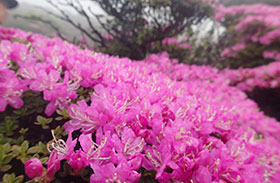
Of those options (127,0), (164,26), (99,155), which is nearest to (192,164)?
(99,155)

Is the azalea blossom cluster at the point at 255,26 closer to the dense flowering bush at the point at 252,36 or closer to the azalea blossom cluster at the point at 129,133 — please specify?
the dense flowering bush at the point at 252,36

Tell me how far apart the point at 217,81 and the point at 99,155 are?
135 inches

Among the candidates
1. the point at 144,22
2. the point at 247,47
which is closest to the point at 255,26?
the point at 247,47

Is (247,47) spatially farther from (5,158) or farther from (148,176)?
(5,158)

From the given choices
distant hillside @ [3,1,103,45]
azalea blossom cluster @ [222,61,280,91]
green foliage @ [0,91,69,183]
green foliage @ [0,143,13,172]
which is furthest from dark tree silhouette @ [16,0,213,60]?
green foliage @ [0,143,13,172]

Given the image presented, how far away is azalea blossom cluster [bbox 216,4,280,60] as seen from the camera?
5730 millimetres

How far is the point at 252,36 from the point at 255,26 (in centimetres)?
36

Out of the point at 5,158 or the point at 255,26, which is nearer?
the point at 5,158

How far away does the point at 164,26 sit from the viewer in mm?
4172

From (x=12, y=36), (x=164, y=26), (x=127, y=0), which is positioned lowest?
(x=12, y=36)

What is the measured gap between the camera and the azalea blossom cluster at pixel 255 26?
573 centimetres

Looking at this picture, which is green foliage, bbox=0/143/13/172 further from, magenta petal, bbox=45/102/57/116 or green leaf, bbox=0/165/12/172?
magenta petal, bbox=45/102/57/116

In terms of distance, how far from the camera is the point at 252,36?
6.30 meters

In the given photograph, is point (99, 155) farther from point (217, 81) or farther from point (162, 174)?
point (217, 81)
